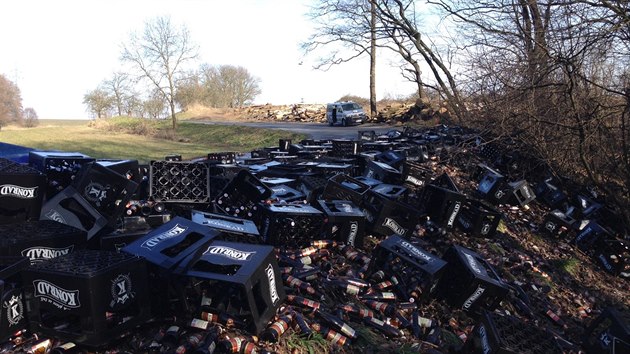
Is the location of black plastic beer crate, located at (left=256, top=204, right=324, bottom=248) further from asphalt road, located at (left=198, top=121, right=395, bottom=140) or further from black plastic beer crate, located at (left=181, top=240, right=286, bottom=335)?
asphalt road, located at (left=198, top=121, right=395, bottom=140)

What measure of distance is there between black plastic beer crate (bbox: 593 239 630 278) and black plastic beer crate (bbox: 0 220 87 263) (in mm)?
8457

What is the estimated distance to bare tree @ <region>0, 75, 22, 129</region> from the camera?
4075cm

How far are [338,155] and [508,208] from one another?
4.26 m

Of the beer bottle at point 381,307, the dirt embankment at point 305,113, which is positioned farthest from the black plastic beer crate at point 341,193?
the dirt embankment at point 305,113

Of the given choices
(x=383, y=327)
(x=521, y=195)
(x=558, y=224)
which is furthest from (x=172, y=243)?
(x=521, y=195)

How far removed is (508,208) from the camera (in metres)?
10.2

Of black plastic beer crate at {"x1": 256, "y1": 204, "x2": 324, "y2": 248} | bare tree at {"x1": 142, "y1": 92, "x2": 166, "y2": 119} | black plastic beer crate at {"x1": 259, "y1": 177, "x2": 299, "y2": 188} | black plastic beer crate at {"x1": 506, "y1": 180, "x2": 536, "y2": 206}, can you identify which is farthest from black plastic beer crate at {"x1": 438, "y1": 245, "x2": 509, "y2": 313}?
bare tree at {"x1": 142, "y1": 92, "x2": 166, "y2": 119}

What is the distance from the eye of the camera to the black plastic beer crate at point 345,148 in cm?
1210

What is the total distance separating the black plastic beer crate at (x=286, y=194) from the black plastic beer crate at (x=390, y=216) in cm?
110

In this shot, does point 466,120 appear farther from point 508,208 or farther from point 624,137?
point 624,137

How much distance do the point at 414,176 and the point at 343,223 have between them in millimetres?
3777

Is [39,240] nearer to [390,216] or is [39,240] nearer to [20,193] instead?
[20,193]

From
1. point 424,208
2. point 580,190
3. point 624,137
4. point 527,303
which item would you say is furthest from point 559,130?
point 527,303

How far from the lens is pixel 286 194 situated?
707 cm
